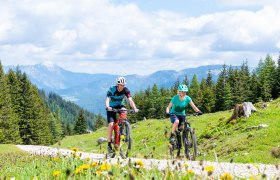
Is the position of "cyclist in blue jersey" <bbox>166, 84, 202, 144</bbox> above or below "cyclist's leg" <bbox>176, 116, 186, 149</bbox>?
above

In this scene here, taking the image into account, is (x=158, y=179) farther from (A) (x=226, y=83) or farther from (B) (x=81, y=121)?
(B) (x=81, y=121)

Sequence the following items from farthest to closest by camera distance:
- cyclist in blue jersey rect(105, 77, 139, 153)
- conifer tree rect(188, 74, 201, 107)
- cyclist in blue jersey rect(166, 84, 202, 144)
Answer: conifer tree rect(188, 74, 201, 107), cyclist in blue jersey rect(166, 84, 202, 144), cyclist in blue jersey rect(105, 77, 139, 153)

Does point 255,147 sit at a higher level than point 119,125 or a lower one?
lower

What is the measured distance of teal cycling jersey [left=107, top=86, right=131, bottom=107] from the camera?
13.2 meters

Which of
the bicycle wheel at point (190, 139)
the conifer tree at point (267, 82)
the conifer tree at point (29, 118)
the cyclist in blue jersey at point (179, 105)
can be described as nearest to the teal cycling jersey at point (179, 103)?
the cyclist in blue jersey at point (179, 105)

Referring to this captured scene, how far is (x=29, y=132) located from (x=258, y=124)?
162ft

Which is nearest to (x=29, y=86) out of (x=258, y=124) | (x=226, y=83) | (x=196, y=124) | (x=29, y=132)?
(x=29, y=132)

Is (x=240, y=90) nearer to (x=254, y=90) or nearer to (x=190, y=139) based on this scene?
(x=254, y=90)

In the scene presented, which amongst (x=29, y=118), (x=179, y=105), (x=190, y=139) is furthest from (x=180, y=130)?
(x=29, y=118)

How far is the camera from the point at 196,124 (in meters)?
40.5

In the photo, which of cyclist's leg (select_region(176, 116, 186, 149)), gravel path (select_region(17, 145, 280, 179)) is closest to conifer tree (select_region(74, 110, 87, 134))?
cyclist's leg (select_region(176, 116, 186, 149))

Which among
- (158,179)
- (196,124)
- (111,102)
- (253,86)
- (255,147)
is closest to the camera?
(158,179)

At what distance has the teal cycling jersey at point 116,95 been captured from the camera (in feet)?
43.2

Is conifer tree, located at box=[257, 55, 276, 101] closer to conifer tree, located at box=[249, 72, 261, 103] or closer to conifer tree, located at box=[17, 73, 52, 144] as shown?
conifer tree, located at box=[249, 72, 261, 103]
